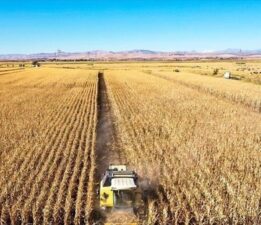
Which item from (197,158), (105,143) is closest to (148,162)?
(197,158)

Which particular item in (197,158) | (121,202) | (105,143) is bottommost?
(105,143)

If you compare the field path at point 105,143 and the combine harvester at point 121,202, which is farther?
the field path at point 105,143

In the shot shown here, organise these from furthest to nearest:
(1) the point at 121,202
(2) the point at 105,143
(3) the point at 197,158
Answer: (2) the point at 105,143
(3) the point at 197,158
(1) the point at 121,202

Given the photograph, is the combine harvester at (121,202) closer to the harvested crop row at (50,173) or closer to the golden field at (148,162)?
the golden field at (148,162)

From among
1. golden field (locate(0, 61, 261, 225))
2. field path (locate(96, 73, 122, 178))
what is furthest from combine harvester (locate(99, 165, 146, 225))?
field path (locate(96, 73, 122, 178))

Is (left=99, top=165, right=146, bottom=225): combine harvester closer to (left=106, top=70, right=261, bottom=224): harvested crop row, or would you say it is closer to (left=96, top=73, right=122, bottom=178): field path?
(left=106, top=70, right=261, bottom=224): harvested crop row

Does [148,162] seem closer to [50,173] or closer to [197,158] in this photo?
[197,158]

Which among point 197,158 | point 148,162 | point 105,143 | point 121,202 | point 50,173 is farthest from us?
point 105,143

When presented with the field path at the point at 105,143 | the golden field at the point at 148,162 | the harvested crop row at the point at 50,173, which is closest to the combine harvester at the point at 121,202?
the golden field at the point at 148,162

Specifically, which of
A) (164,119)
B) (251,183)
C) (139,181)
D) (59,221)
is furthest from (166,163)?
(164,119)
